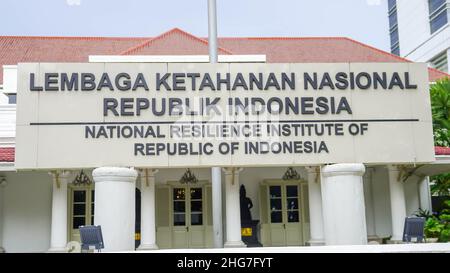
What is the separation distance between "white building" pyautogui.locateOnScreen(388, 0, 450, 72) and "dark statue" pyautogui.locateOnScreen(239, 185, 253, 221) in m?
28.5

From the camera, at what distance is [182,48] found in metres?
Result: 20.3

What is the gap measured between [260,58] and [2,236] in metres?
9.28

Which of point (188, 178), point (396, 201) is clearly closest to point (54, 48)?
point (188, 178)

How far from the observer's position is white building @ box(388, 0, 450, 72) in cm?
3912

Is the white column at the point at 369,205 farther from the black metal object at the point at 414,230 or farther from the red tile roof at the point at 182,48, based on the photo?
the red tile roof at the point at 182,48

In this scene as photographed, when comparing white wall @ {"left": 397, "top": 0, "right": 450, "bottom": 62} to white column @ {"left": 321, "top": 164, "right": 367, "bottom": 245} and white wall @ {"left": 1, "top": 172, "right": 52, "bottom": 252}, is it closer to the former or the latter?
white column @ {"left": 321, "top": 164, "right": 367, "bottom": 245}

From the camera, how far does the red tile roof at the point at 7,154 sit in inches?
503

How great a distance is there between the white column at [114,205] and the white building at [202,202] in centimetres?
2

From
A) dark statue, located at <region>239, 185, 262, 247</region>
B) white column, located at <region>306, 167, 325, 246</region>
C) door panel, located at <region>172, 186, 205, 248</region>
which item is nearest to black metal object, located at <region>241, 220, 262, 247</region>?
dark statue, located at <region>239, 185, 262, 247</region>

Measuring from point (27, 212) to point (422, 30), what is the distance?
3671 cm

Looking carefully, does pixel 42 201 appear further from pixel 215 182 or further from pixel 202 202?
pixel 215 182

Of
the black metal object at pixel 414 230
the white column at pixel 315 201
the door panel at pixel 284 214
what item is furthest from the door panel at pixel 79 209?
the black metal object at pixel 414 230

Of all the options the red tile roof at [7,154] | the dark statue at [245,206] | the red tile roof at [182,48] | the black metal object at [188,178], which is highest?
the red tile roof at [182,48]
